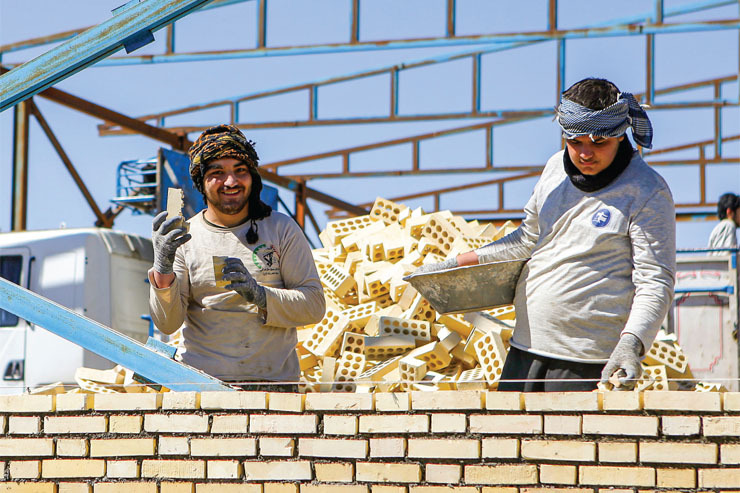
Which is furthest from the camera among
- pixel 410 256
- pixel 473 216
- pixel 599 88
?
pixel 473 216

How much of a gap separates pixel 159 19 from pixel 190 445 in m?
1.75

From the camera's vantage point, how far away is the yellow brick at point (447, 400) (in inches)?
125

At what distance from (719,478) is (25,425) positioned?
2.43 m

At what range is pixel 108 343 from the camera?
3590 mm

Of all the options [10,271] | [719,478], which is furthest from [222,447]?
[10,271]

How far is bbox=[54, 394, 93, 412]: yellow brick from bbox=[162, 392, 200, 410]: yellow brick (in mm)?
295

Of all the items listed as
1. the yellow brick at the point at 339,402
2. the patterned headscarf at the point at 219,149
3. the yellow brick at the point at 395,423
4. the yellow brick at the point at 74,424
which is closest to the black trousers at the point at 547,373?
the yellow brick at the point at 395,423

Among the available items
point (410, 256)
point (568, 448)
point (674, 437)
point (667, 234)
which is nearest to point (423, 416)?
point (568, 448)

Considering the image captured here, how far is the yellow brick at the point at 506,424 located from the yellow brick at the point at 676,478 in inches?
15.5

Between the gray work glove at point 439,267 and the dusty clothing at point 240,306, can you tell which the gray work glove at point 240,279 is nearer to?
the dusty clothing at point 240,306

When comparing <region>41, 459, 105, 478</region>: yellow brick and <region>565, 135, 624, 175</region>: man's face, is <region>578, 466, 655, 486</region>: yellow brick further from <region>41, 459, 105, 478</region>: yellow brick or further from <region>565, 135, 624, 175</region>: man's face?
<region>41, 459, 105, 478</region>: yellow brick

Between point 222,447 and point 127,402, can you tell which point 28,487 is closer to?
point 127,402

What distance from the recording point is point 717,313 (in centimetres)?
853

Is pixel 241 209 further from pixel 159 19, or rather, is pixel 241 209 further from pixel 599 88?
pixel 599 88
